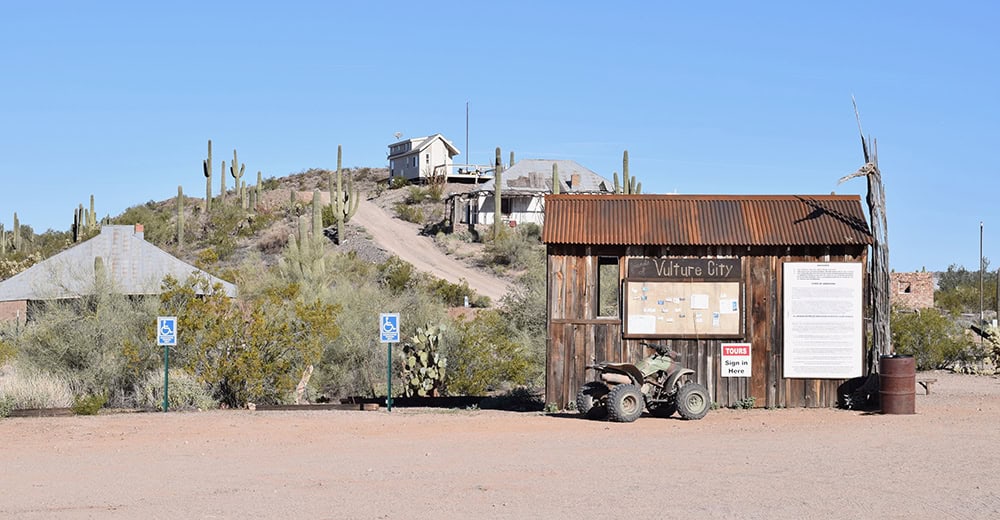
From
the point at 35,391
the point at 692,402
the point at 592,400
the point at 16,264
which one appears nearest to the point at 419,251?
the point at 16,264

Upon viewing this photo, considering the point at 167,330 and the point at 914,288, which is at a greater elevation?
the point at 914,288

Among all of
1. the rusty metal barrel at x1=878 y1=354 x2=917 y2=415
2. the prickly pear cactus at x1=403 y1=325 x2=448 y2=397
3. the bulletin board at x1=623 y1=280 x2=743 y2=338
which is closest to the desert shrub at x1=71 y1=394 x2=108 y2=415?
the prickly pear cactus at x1=403 y1=325 x2=448 y2=397

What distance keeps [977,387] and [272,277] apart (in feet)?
64.2

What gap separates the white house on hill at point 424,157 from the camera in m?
92.3

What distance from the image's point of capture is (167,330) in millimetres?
18703

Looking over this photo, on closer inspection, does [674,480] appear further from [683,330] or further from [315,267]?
[315,267]

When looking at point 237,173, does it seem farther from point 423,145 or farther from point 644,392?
point 644,392

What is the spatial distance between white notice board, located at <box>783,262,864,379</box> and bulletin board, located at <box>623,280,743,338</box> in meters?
0.87

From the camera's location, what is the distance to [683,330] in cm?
1836

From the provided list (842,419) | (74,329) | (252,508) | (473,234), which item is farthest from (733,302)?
(473,234)

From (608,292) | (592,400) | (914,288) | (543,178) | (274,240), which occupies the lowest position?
(592,400)

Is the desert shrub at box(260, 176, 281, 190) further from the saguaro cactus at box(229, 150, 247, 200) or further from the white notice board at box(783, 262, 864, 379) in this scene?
the white notice board at box(783, 262, 864, 379)

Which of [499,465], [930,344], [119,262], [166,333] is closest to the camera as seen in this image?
[499,465]

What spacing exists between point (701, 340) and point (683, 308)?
0.58m
